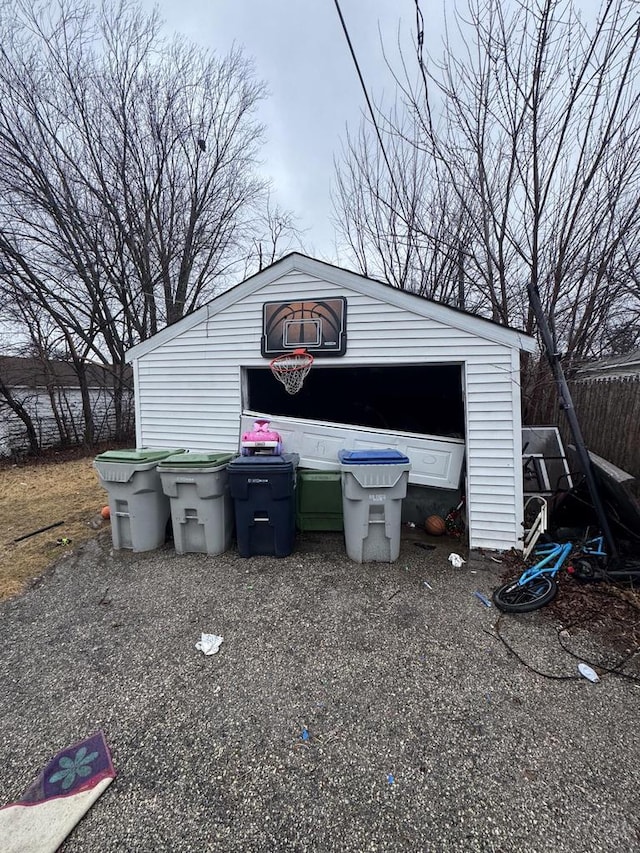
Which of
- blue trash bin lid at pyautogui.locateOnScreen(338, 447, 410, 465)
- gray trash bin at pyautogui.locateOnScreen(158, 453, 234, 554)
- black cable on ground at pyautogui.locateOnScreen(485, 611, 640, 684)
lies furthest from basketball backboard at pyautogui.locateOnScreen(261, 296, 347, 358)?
black cable on ground at pyautogui.locateOnScreen(485, 611, 640, 684)

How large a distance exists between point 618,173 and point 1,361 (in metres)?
15.7

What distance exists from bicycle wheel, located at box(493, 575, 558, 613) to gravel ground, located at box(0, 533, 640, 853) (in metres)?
0.14

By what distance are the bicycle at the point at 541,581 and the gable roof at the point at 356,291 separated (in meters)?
2.20

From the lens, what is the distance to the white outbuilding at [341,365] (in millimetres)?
4195

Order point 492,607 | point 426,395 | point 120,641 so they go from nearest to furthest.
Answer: point 120,641 → point 492,607 → point 426,395

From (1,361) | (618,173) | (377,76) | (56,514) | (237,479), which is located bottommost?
(56,514)

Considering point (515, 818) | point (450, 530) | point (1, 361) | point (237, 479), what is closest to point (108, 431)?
point (1, 361)

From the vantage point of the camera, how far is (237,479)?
12.8ft

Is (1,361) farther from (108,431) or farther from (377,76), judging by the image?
(377,76)

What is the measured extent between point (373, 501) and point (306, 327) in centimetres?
240

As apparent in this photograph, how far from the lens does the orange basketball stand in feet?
15.3

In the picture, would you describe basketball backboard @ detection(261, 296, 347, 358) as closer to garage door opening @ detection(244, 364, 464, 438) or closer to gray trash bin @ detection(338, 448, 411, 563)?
gray trash bin @ detection(338, 448, 411, 563)

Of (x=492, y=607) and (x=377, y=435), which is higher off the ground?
(x=377, y=435)

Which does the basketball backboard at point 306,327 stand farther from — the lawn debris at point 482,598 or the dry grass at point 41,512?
the dry grass at point 41,512
